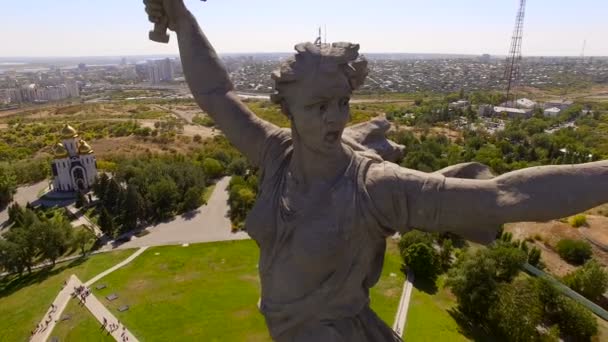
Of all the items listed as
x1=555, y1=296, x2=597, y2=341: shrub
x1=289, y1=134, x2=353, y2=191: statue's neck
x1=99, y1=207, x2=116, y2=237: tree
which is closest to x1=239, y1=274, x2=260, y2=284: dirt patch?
x1=99, y1=207, x2=116, y2=237: tree

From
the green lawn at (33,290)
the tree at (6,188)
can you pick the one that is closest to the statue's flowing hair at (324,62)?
the green lawn at (33,290)

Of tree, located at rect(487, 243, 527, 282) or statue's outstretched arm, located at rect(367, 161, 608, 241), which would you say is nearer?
statue's outstretched arm, located at rect(367, 161, 608, 241)

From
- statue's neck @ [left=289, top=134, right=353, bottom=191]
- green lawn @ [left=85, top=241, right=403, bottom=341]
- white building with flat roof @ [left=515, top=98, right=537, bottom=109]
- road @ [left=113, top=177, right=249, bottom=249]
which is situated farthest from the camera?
white building with flat roof @ [left=515, top=98, right=537, bottom=109]

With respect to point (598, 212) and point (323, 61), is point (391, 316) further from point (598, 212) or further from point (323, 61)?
point (598, 212)

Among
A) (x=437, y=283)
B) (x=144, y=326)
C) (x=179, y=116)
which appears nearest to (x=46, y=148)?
(x=179, y=116)

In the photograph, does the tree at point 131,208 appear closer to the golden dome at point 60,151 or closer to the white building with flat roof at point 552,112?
the golden dome at point 60,151

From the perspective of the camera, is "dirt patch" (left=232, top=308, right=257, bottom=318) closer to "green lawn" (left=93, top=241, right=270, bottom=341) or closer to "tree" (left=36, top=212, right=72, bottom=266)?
"green lawn" (left=93, top=241, right=270, bottom=341)

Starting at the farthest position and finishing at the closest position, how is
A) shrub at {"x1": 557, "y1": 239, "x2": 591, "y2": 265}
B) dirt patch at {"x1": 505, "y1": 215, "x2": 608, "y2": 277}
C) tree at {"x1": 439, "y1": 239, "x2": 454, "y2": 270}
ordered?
shrub at {"x1": 557, "y1": 239, "x2": 591, "y2": 265} → dirt patch at {"x1": 505, "y1": 215, "x2": 608, "y2": 277} → tree at {"x1": 439, "y1": 239, "x2": 454, "y2": 270}
